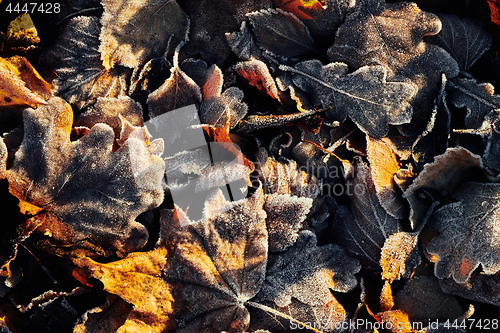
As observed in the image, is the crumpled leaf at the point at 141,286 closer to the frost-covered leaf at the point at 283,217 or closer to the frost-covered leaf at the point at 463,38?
the frost-covered leaf at the point at 283,217

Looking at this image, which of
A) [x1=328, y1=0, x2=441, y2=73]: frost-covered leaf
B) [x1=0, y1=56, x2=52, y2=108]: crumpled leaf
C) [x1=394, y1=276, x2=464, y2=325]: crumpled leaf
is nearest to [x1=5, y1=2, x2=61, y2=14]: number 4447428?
[x1=0, y1=56, x2=52, y2=108]: crumpled leaf

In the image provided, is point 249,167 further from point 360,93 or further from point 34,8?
point 34,8

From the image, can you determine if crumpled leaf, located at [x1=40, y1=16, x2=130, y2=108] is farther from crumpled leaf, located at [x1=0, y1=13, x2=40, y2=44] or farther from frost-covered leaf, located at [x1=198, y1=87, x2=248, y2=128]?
frost-covered leaf, located at [x1=198, y1=87, x2=248, y2=128]

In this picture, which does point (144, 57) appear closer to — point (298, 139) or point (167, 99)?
point (167, 99)

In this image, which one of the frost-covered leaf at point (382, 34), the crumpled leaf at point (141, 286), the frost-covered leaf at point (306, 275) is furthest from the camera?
the frost-covered leaf at point (382, 34)

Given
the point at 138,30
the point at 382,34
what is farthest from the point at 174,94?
the point at 382,34

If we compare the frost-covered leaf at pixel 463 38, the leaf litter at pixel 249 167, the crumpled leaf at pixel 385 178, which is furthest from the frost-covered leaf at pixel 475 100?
the crumpled leaf at pixel 385 178
